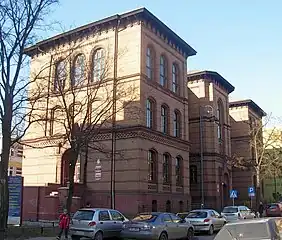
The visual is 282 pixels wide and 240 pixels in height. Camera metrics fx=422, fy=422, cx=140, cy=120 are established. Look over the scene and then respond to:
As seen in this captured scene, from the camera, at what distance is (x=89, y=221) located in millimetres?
19688

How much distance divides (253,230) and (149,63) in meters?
27.3

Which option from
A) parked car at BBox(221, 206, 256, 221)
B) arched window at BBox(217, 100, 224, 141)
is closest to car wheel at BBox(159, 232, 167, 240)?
parked car at BBox(221, 206, 256, 221)

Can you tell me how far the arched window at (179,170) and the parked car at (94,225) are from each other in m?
18.2

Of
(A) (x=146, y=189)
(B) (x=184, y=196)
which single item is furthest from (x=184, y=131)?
(A) (x=146, y=189)

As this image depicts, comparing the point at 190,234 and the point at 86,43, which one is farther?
the point at 86,43

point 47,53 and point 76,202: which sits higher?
point 47,53

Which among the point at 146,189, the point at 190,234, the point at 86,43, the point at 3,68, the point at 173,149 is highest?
the point at 86,43

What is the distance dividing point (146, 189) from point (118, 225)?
1198 centimetres

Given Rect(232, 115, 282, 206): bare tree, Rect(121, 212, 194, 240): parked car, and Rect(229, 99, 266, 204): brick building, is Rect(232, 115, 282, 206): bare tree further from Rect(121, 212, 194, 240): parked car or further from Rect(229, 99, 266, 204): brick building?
Rect(121, 212, 194, 240): parked car

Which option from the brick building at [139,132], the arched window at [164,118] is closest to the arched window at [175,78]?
the brick building at [139,132]

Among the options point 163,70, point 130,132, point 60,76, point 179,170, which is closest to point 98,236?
point 60,76

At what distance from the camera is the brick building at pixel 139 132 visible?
3278cm

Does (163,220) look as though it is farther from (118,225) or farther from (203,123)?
(203,123)

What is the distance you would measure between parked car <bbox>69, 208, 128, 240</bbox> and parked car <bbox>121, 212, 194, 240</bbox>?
105 cm
